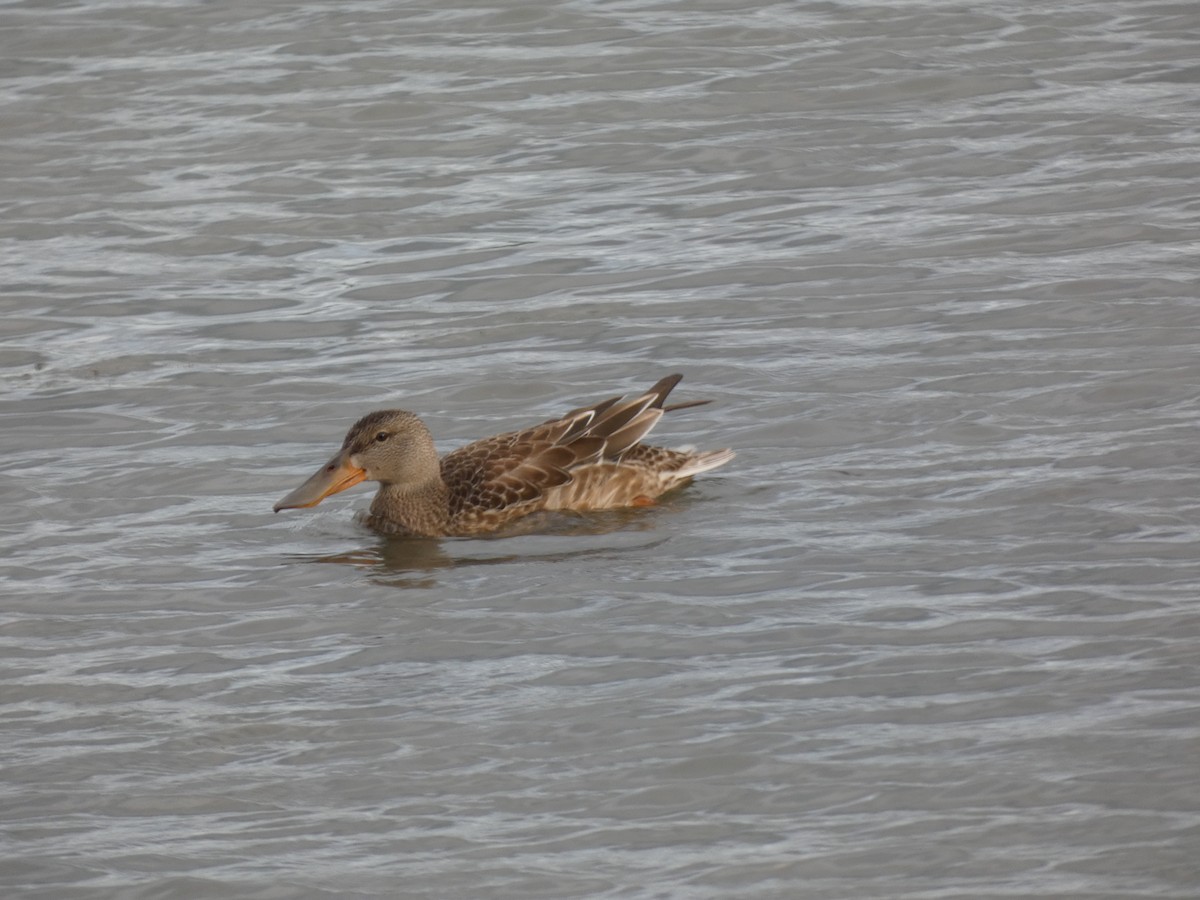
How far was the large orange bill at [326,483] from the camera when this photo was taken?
9297mm

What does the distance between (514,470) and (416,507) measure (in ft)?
1.57

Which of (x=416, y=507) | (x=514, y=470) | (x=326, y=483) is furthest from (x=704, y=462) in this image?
(x=326, y=483)

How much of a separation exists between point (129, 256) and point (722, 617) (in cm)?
687

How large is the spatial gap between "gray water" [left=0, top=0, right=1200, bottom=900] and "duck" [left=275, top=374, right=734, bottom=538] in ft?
0.58

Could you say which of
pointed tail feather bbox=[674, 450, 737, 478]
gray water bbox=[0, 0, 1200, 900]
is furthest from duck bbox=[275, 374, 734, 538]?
gray water bbox=[0, 0, 1200, 900]

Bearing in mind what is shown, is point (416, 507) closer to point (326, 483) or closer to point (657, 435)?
point (326, 483)

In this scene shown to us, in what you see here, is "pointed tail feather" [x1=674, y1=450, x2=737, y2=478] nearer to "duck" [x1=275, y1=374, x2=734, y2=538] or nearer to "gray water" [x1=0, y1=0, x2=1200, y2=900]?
"duck" [x1=275, y1=374, x2=734, y2=538]

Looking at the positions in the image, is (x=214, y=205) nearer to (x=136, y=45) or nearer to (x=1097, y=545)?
(x=136, y=45)

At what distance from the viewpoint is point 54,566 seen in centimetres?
884

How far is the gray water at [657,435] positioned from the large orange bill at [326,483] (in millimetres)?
186

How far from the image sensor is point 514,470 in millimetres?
9562

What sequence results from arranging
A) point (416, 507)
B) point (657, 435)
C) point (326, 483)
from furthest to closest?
point (657, 435) < point (416, 507) < point (326, 483)

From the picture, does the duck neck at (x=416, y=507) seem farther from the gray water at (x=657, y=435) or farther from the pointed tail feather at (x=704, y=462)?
the pointed tail feather at (x=704, y=462)

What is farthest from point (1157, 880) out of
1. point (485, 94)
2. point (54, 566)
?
point (485, 94)
